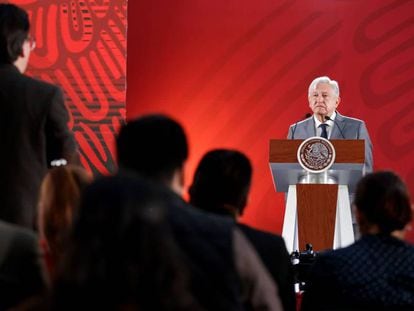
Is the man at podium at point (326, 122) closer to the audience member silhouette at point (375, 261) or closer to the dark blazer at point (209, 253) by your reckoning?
the audience member silhouette at point (375, 261)

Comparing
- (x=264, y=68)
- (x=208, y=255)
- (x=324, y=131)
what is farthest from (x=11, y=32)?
(x=264, y=68)

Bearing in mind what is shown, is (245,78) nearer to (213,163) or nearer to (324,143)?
(324,143)

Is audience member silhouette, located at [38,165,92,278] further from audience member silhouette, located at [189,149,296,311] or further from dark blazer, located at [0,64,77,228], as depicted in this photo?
dark blazer, located at [0,64,77,228]

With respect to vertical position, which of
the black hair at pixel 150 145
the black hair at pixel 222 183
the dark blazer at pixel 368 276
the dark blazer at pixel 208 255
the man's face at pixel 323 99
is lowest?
the dark blazer at pixel 368 276

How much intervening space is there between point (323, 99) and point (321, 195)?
0.99m

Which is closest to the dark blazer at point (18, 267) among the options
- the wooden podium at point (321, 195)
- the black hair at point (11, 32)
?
the black hair at point (11, 32)

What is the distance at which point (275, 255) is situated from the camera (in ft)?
7.36

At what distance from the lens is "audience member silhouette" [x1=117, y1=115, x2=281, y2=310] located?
147 centimetres

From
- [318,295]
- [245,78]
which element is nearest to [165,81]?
[245,78]

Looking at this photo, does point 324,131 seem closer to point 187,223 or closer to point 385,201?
point 385,201

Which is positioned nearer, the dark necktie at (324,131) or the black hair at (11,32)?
the black hair at (11,32)

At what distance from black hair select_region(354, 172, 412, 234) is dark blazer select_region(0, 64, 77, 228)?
0.84 metres

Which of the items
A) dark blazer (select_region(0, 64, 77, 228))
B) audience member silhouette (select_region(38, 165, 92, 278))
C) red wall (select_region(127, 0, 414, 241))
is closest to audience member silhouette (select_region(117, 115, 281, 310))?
audience member silhouette (select_region(38, 165, 92, 278))

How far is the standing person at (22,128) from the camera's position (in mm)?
2469
